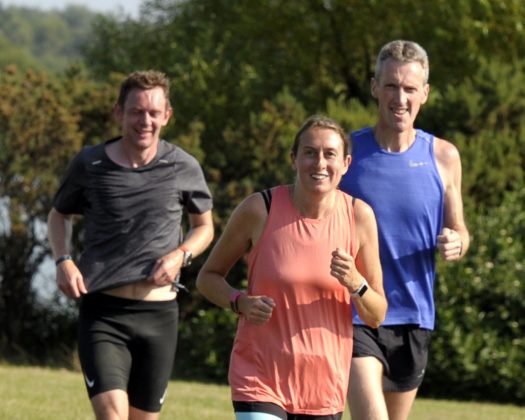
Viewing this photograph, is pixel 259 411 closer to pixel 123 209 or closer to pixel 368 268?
pixel 368 268

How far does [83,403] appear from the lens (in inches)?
446

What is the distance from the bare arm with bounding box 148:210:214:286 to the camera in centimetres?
636

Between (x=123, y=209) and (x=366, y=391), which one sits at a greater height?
(x=123, y=209)

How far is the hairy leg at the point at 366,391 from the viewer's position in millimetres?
5812

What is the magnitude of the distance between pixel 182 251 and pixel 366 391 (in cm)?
127

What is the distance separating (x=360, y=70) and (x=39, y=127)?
8.85m

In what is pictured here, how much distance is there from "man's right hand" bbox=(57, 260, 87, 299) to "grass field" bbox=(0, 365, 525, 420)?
375 centimetres

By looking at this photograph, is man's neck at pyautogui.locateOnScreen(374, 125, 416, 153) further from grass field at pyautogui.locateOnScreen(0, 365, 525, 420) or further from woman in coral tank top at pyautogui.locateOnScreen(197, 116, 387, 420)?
grass field at pyautogui.locateOnScreen(0, 365, 525, 420)

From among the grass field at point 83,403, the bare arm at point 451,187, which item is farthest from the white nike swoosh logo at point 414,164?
the grass field at point 83,403

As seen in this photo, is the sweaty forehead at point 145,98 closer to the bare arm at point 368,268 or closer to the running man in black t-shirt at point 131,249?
the running man in black t-shirt at point 131,249

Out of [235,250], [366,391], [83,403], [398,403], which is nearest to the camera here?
[235,250]

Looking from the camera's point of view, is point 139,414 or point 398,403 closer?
point 398,403

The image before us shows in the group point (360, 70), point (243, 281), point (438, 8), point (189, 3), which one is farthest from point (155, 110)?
point (189, 3)

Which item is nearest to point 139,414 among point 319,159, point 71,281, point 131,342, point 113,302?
point 131,342
